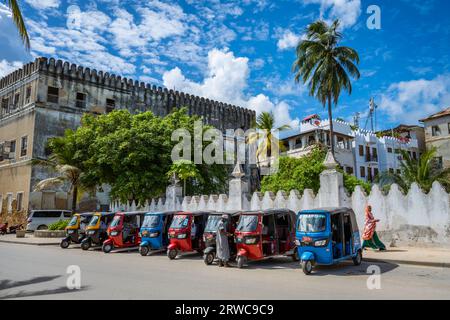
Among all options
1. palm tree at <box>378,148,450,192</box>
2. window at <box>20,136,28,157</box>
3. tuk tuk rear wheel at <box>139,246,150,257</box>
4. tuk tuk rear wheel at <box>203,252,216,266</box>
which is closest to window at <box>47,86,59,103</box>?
window at <box>20,136,28,157</box>

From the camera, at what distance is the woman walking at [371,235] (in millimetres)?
14016

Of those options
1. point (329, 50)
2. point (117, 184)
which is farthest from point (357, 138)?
point (117, 184)

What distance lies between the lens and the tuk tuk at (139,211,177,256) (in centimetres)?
1557

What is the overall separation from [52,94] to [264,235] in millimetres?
29031

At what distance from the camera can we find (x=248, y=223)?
12.1 meters

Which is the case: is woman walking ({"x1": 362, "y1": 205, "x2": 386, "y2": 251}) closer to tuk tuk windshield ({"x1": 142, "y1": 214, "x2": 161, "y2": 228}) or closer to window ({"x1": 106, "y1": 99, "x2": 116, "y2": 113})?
tuk tuk windshield ({"x1": 142, "y1": 214, "x2": 161, "y2": 228})

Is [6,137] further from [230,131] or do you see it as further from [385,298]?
[385,298]

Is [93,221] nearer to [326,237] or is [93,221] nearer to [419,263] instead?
[326,237]

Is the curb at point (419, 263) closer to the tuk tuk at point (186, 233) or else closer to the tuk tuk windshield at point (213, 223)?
the tuk tuk windshield at point (213, 223)

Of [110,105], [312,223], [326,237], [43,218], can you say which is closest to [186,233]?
[312,223]

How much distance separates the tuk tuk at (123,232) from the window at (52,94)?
21096mm

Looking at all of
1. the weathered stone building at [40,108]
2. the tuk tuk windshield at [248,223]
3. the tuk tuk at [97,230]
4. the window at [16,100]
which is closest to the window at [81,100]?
the weathered stone building at [40,108]

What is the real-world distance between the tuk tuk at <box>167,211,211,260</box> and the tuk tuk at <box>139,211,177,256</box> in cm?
93

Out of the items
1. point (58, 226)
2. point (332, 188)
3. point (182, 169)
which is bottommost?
point (58, 226)
